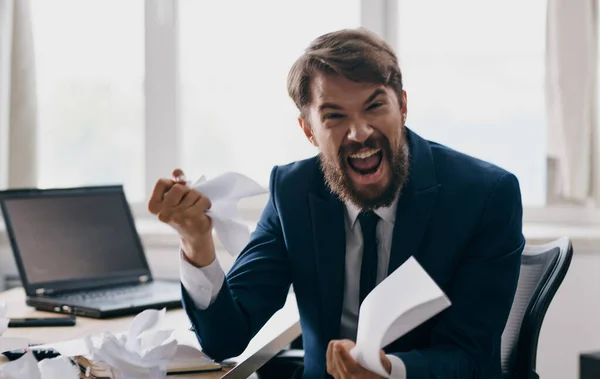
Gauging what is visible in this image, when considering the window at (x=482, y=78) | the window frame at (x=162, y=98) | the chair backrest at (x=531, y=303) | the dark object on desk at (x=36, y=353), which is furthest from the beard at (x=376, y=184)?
the window frame at (x=162, y=98)

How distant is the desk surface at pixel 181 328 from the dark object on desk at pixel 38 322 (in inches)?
0.8

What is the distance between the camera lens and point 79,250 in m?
2.07

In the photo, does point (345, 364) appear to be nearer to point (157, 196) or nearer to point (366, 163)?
point (157, 196)

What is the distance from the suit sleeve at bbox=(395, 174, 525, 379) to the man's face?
0.19m

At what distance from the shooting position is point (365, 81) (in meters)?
1.45

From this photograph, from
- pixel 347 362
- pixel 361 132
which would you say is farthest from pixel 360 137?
pixel 347 362

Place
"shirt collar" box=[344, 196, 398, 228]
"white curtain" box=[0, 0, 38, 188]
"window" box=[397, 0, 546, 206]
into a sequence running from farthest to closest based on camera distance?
"white curtain" box=[0, 0, 38, 188], "window" box=[397, 0, 546, 206], "shirt collar" box=[344, 196, 398, 228]

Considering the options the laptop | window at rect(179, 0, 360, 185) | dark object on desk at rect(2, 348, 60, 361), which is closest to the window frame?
window at rect(179, 0, 360, 185)

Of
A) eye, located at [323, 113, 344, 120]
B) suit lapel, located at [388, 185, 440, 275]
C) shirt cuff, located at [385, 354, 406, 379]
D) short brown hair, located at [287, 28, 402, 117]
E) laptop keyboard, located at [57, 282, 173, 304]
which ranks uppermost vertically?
short brown hair, located at [287, 28, 402, 117]

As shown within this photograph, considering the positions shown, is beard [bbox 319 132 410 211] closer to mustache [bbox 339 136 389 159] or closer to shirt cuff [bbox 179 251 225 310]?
mustache [bbox 339 136 389 159]

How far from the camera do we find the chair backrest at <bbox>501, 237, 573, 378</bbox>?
5.14ft

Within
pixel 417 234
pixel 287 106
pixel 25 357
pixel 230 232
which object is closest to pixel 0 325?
pixel 25 357

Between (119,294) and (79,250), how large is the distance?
186mm

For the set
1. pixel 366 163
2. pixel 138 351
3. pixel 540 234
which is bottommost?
pixel 540 234
